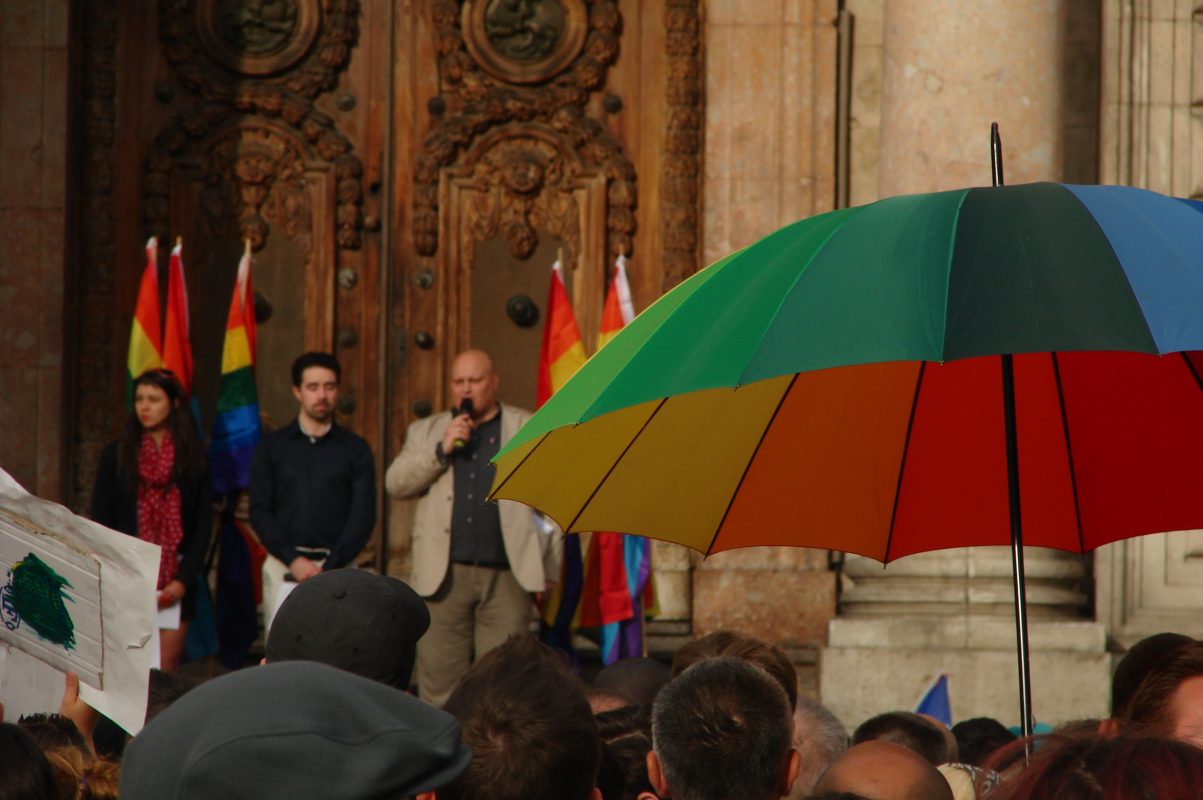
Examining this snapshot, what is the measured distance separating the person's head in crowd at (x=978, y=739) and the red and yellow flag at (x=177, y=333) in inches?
189

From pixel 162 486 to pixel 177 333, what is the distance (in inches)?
46.7

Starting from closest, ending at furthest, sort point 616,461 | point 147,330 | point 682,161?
point 616,461
point 147,330
point 682,161

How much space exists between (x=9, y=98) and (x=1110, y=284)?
726 cm

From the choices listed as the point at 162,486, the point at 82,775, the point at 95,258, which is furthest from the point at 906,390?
the point at 95,258

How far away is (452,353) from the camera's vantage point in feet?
31.9

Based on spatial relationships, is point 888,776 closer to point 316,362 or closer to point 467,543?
point 467,543

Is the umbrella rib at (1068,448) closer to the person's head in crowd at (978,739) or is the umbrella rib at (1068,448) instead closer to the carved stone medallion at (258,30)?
the person's head in crowd at (978,739)

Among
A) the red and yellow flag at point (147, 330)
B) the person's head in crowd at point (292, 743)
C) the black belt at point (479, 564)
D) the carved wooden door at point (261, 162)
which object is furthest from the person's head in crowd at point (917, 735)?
→ the carved wooden door at point (261, 162)

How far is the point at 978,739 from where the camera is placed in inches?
208

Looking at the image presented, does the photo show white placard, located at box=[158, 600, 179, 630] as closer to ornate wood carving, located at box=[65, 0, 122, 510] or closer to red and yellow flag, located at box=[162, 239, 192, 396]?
red and yellow flag, located at box=[162, 239, 192, 396]

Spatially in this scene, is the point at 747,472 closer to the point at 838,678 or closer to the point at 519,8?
the point at 838,678

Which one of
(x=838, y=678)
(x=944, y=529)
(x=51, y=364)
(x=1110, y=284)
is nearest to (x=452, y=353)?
(x=51, y=364)

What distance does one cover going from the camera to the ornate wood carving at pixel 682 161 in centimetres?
959

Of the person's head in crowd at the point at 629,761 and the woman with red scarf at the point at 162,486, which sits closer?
the person's head in crowd at the point at 629,761
